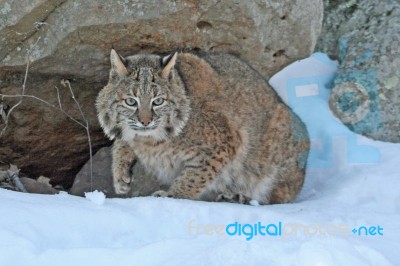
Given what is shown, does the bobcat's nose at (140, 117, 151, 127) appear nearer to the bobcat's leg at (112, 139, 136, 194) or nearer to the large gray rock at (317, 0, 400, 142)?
the bobcat's leg at (112, 139, 136, 194)

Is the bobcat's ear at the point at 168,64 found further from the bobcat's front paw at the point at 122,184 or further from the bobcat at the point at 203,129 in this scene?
the bobcat's front paw at the point at 122,184

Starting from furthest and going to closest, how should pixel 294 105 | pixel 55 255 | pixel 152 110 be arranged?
pixel 294 105
pixel 152 110
pixel 55 255

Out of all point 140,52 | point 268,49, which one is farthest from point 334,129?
point 140,52

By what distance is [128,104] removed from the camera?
4875mm

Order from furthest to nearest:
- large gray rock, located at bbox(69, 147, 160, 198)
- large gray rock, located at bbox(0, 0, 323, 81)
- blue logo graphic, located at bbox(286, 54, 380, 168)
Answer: blue logo graphic, located at bbox(286, 54, 380, 168), large gray rock, located at bbox(69, 147, 160, 198), large gray rock, located at bbox(0, 0, 323, 81)

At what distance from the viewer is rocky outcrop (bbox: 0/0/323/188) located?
Result: 5.08 metres

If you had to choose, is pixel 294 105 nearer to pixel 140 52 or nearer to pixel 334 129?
pixel 334 129

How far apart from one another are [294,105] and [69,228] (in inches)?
130

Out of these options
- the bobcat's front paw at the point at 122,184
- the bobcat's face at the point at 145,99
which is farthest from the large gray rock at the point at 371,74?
the bobcat's front paw at the point at 122,184

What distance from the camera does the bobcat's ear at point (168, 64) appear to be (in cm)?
488

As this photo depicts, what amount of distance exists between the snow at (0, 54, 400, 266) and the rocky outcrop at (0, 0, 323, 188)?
4.15 feet

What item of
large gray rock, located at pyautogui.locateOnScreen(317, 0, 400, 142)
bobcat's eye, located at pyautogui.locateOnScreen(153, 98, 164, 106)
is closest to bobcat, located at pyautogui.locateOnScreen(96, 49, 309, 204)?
bobcat's eye, located at pyautogui.locateOnScreen(153, 98, 164, 106)

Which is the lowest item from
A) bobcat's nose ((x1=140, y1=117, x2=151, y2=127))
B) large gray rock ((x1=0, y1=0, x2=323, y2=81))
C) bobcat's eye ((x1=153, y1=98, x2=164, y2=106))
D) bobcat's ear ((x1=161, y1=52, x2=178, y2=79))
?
bobcat's nose ((x1=140, y1=117, x2=151, y2=127))

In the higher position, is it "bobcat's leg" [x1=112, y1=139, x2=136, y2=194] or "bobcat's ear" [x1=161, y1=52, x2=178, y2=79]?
"bobcat's ear" [x1=161, y1=52, x2=178, y2=79]
